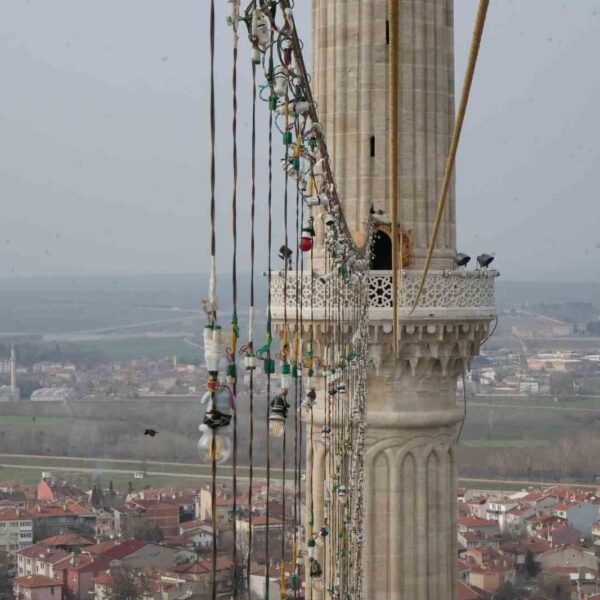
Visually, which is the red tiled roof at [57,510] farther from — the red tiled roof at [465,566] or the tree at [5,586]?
the red tiled roof at [465,566]

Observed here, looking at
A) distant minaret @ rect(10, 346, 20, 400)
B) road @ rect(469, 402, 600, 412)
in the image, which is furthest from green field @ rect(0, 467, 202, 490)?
distant minaret @ rect(10, 346, 20, 400)

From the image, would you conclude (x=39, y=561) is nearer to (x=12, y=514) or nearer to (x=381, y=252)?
(x=12, y=514)

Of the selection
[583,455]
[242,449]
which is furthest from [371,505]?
[583,455]

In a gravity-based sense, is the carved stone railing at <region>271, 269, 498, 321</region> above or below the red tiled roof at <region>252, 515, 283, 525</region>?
above

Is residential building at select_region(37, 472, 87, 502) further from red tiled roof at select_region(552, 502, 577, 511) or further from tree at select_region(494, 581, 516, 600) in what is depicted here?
tree at select_region(494, 581, 516, 600)

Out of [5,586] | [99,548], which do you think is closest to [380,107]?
[5,586]

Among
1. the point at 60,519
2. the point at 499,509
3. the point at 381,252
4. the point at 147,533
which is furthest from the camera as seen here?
the point at 60,519

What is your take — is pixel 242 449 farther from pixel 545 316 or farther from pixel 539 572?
pixel 545 316


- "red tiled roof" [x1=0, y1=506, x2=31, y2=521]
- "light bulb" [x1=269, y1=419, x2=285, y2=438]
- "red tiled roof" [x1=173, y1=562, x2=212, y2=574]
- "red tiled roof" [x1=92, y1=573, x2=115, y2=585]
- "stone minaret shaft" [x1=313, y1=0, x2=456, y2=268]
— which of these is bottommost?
"red tiled roof" [x1=92, y1=573, x2=115, y2=585]
